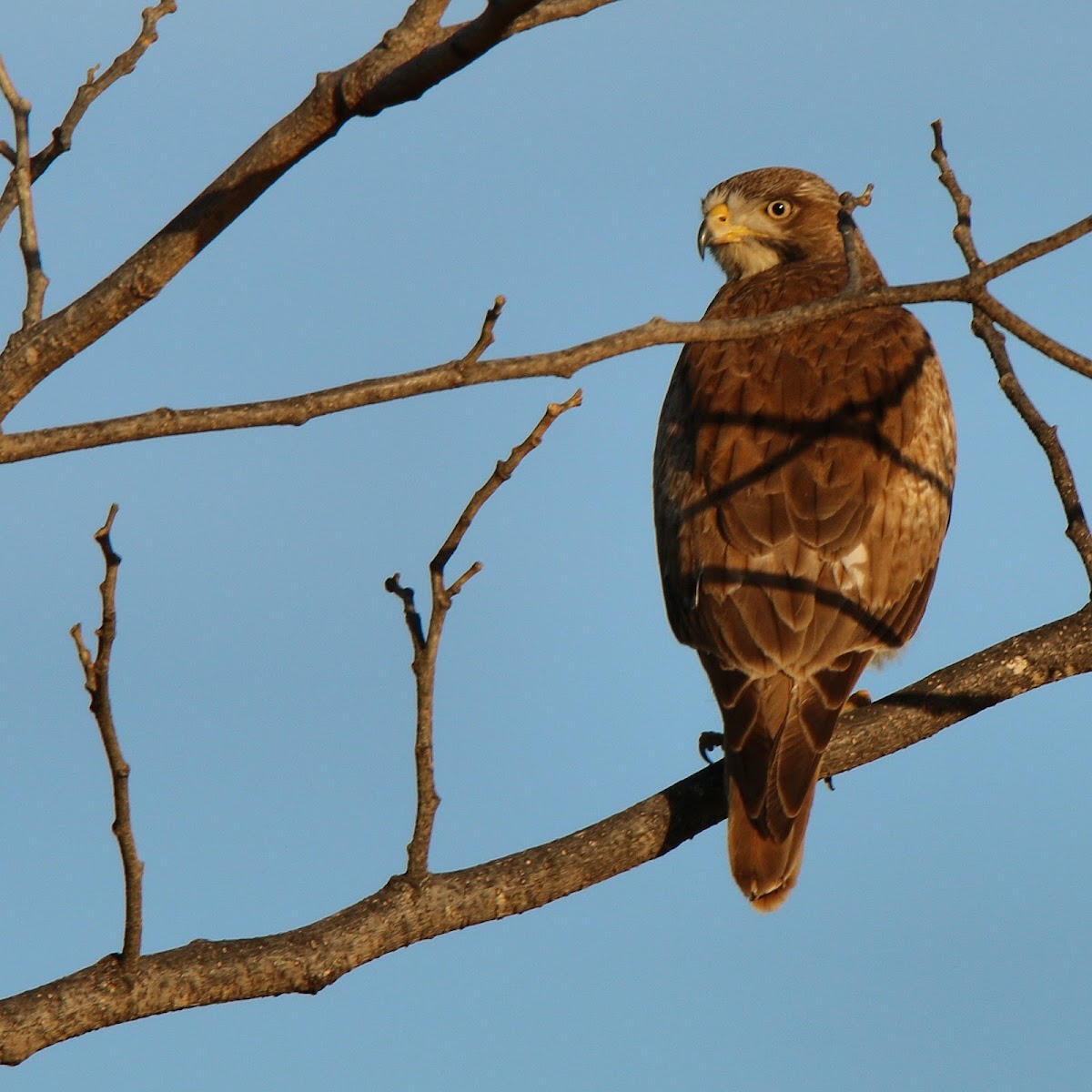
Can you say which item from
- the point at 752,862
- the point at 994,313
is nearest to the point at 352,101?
the point at 994,313

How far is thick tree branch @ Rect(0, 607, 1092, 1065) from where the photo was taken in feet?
11.0

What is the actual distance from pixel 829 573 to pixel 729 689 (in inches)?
20.7

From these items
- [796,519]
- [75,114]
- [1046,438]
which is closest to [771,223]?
[796,519]

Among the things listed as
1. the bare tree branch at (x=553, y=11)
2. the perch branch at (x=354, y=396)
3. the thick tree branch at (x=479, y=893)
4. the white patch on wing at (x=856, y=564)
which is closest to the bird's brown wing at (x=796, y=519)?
the white patch on wing at (x=856, y=564)

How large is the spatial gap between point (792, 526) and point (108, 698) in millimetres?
2666

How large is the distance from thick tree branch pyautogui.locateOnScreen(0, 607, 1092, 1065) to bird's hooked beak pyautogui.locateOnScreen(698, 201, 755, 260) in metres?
3.14

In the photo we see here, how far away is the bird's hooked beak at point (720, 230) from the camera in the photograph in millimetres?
7191

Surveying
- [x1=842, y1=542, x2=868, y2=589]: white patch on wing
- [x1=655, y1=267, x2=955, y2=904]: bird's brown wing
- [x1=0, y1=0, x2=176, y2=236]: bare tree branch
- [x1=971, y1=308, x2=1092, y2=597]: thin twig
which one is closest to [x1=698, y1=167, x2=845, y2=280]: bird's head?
[x1=655, y1=267, x2=955, y2=904]: bird's brown wing

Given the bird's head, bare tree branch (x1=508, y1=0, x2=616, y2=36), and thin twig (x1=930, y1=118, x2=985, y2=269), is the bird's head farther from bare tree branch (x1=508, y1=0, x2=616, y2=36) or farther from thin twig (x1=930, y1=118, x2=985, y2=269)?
bare tree branch (x1=508, y1=0, x2=616, y2=36)

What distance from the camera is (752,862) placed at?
14.4ft

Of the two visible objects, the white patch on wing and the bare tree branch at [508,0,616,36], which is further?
the white patch on wing

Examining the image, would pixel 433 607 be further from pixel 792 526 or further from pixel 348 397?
pixel 792 526

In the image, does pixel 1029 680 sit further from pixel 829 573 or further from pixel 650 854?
pixel 650 854

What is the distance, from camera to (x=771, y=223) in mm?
7199
